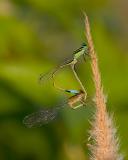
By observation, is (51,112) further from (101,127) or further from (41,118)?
(101,127)

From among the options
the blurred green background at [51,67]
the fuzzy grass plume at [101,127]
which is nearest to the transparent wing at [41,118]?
the fuzzy grass plume at [101,127]

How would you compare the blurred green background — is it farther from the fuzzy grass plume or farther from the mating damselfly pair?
the fuzzy grass plume

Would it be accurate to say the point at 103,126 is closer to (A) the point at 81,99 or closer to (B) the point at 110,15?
(A) the point at 81,99

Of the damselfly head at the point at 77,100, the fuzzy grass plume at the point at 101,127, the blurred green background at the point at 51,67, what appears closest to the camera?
the fuzzy grass plume at the point at 101,127

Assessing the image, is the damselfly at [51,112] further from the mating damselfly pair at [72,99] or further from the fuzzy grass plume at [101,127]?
the fuzzy grass plume at [101,127]

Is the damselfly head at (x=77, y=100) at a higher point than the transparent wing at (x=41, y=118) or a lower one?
higher

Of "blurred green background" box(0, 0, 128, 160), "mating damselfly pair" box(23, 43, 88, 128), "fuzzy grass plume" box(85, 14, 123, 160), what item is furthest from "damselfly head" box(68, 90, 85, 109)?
"blurred green background" box(0, 0, 128, 160)

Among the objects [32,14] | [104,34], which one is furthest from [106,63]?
[32,14]
